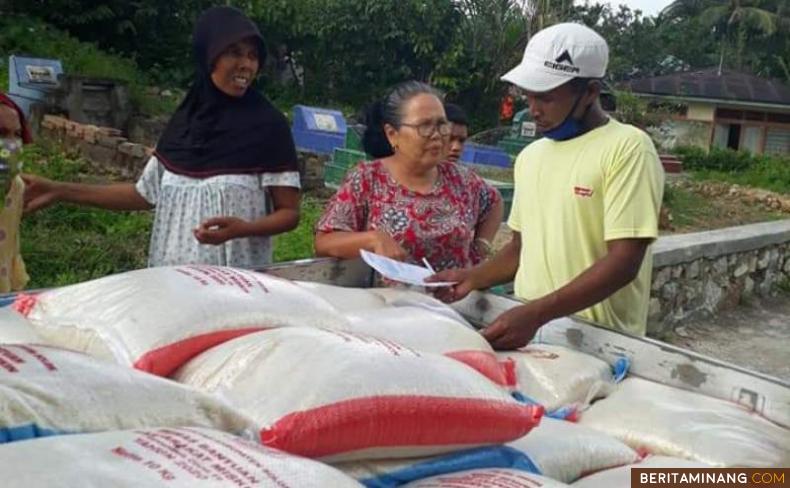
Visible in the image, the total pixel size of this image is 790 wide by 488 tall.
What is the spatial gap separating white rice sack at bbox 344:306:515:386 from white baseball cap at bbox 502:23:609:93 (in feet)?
2.31

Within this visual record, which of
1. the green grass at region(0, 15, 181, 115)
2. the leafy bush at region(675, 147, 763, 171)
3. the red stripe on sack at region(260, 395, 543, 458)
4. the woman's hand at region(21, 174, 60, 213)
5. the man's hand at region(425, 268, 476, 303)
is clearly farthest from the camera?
the leafy bush at region(675, 147, 763, 171)

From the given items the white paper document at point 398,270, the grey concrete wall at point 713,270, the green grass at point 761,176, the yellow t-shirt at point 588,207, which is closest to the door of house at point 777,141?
the green grass at point 761,176

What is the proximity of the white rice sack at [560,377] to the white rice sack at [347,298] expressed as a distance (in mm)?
326

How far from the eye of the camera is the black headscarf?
2.71m

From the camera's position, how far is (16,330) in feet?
5.34

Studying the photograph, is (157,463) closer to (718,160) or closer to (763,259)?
(763,259)

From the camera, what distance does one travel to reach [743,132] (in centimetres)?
2494

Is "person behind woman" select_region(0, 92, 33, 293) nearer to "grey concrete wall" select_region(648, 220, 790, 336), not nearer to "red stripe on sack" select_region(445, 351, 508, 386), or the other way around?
"red stripe on sack" select_region(445, 351, 508, 386)

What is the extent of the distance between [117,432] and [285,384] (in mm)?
287

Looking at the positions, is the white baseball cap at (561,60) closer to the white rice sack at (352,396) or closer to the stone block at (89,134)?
the white rice sack at (352,396)

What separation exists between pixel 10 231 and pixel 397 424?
71.8 inches

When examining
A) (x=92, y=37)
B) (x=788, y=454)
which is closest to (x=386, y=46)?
(x=92, y=37)

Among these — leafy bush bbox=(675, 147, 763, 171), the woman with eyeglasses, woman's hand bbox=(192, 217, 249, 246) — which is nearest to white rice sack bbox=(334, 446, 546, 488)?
the woman with eyeglasses

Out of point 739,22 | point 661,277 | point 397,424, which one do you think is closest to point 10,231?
point 397,424
